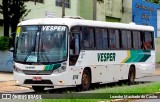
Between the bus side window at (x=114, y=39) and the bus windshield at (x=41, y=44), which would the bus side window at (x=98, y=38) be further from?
the bus windshield at (x=41, y=44)

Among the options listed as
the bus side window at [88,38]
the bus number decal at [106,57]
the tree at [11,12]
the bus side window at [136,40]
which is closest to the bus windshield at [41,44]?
the bus side window at [88,38]

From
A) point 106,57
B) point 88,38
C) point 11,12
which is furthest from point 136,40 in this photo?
point 11,12

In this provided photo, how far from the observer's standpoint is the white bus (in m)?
18.7

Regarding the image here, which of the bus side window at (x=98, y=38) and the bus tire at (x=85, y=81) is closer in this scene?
the bus tire at (x=85, y=81)

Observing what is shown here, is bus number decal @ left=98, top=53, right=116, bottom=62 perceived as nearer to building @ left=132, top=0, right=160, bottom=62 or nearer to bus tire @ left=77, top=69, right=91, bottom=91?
bus tire @ left=77, top=69, right=91, bottom=91

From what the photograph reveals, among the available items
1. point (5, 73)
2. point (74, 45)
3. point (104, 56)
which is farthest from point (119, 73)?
point (5, 73)

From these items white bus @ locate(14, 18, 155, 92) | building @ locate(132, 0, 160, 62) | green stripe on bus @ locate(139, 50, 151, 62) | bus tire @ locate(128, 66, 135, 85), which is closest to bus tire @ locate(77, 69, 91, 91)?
white bus @ locate(14, 18, 155, 92)

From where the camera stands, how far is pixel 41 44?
19.0 m

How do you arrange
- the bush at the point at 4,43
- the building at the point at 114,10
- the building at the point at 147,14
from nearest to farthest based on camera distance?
the bush at the point at 4,43 → the building at the point at 114,10 → the building at the point at 147,14

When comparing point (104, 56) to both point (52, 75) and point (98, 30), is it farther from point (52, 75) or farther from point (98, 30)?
point (52, 75)

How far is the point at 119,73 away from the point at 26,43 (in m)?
5.94

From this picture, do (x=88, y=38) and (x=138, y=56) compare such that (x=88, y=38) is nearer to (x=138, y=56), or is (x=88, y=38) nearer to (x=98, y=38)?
(x=98, y=38)

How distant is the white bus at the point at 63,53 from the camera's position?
1872 cm

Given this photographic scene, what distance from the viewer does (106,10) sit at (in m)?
49.4
